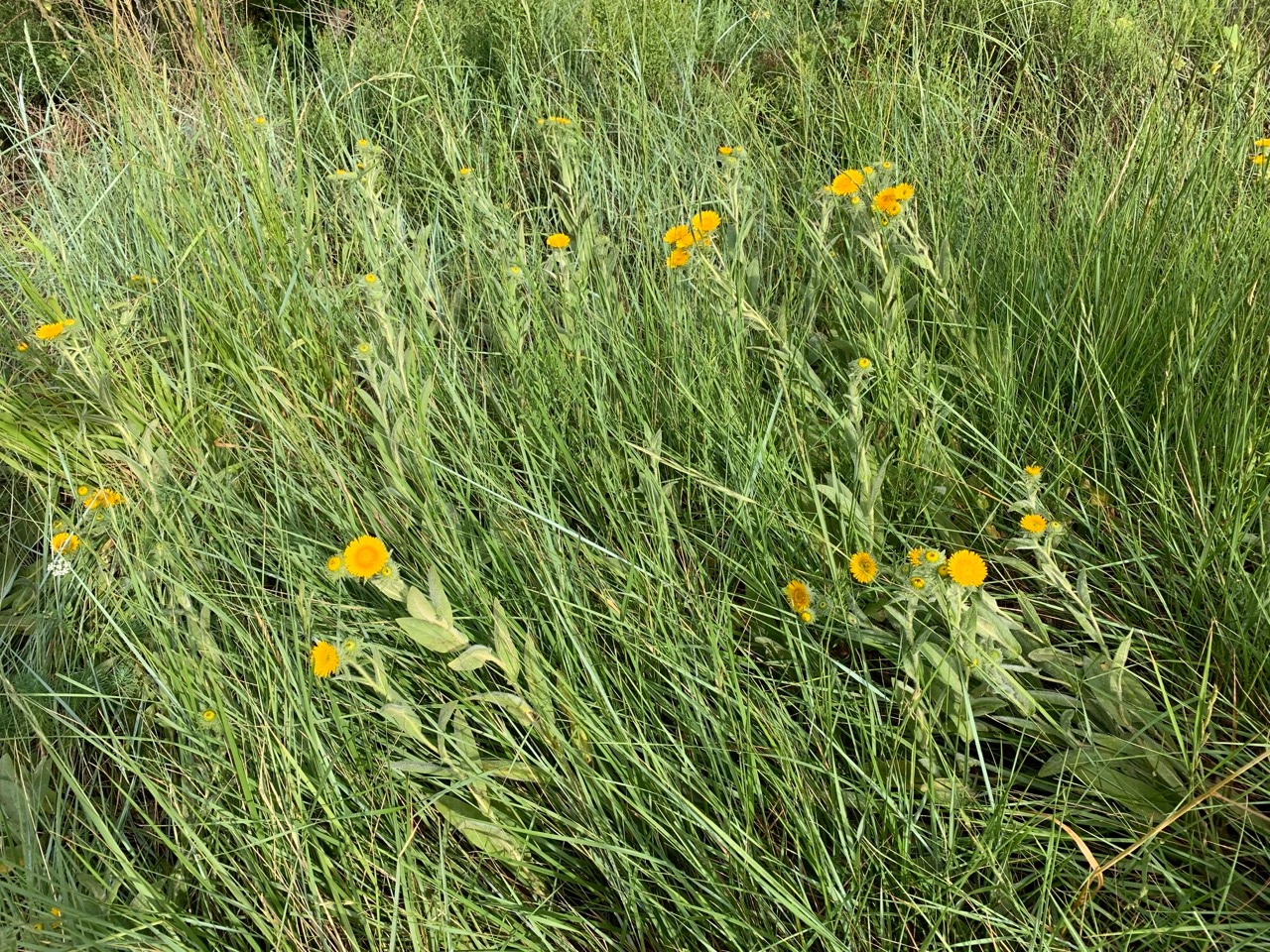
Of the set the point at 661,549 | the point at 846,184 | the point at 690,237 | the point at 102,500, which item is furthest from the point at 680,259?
the point at 102,500

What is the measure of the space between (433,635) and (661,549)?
32 centimetres

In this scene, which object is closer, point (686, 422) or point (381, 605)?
point (381, 605)

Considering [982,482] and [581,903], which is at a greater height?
[982,482]

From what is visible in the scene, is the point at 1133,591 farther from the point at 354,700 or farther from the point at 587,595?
the point at 354,700

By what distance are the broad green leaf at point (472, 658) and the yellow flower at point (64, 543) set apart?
0.66m

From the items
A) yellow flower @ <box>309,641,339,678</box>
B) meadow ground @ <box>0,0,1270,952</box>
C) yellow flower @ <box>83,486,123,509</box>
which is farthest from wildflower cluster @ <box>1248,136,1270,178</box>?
yellow flower @ <box>83,486,123,509</box>

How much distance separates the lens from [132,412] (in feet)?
5.52

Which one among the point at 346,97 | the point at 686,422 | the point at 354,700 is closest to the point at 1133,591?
the point at 686,422

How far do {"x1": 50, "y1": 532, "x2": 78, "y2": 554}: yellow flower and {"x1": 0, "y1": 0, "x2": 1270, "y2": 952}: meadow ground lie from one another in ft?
0.05

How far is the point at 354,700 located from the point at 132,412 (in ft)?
2.91

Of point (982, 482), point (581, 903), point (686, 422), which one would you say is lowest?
point (581, 903)

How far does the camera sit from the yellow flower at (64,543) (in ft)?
4.25

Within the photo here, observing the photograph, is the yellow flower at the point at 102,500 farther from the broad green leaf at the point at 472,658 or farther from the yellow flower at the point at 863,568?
the yellow flower at the point at 863,568

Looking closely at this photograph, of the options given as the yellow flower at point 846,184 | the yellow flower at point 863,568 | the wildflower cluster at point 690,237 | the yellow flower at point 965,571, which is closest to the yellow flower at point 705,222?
the wildflower cluster at point 690,237
